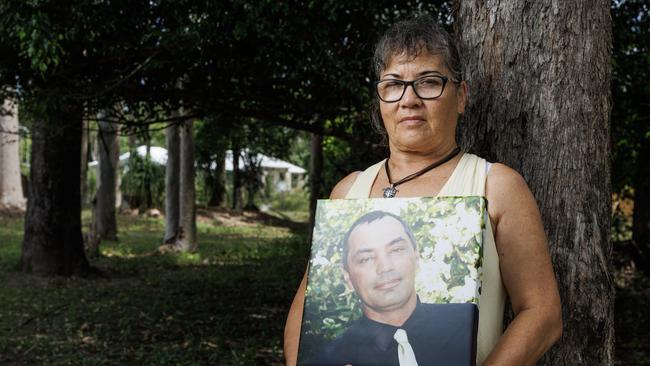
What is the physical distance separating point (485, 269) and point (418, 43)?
67cm

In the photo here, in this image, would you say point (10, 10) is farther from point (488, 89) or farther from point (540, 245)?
point (540, 245)

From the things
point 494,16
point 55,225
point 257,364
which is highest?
point 494,16

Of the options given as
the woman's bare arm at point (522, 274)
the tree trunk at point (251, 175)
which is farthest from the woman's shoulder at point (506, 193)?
the tree trunk at point (251, 175)

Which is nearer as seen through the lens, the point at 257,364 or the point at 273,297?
the point at 257,364

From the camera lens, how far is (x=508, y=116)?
253cm

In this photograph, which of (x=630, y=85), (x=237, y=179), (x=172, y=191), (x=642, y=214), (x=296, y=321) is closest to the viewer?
(x=296, y=321)

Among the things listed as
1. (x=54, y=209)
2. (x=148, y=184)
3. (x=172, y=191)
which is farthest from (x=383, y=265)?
(x=148, y=184)

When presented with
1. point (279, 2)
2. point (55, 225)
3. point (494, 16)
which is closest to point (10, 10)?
point (279, 2)

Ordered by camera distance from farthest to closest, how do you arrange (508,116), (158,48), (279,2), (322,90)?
(322,90) < (158,48) < (279,2) < (508,116)

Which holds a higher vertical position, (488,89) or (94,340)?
(488,89)

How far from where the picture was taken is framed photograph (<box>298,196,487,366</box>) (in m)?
1.70

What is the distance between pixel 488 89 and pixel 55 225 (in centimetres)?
931

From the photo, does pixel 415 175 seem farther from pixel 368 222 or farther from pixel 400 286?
pixel 400 286

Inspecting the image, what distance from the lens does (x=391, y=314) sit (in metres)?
1.74
